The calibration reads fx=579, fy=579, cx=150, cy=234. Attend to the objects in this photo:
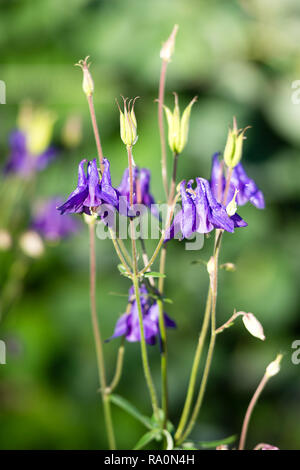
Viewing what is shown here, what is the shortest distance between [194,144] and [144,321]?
149 cm

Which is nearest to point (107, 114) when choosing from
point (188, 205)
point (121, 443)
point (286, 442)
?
point (121, 443)

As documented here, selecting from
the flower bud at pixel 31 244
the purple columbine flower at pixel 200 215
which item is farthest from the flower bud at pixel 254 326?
the flower bud at pixel 31 244

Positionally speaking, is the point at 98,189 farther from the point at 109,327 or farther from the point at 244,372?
the point at 244,372

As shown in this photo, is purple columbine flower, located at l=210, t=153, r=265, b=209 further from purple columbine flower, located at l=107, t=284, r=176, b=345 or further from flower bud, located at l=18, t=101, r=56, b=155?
flower bud, located at l=18, t=101, r=56, b=155

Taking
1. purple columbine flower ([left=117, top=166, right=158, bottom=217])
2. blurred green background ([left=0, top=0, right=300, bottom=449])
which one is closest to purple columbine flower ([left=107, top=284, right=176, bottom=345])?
purple columbine flower ([left=117, top=166, right=158, bottom=217])

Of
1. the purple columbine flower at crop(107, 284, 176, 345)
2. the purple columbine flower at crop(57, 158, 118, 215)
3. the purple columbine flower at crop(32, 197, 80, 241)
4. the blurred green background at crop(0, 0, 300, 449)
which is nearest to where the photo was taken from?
the purple columbine flower at crop(57, 158, 118, 215)

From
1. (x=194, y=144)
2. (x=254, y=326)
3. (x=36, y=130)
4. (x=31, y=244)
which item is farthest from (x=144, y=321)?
(x=194, y=144)

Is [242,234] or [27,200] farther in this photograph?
[242,234]

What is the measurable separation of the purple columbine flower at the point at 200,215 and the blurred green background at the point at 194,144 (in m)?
1.28

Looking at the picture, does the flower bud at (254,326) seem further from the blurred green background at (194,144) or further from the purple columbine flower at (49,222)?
the blurred green background at (194,144)

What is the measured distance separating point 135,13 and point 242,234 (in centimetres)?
97

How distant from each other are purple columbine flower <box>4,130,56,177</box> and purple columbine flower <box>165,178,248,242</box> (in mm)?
721

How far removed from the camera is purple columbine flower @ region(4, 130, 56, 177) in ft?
4.45

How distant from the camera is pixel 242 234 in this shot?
7.17ft
